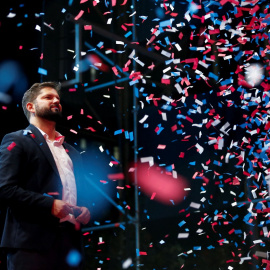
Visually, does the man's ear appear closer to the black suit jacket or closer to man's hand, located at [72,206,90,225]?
the black suit jacket

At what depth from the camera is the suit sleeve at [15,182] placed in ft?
5.73

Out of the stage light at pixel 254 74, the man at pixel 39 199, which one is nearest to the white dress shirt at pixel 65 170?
the man at pixel 39 199

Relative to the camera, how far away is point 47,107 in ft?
6.62

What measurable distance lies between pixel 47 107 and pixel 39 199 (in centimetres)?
47

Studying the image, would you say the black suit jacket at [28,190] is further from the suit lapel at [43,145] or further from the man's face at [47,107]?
the man's face at [47,107]

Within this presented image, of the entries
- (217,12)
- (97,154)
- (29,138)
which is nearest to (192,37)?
(217,12)

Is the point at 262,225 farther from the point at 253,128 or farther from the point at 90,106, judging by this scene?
the point at 90,106

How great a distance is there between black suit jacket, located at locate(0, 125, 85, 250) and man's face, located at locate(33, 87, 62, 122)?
14 centimetres

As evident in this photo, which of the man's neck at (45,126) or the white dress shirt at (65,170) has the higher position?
the man's neck at (45,126)

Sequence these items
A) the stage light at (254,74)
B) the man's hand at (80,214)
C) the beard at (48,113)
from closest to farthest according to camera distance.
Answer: the man's hand at (80,214)
the beard at (48,113)
the stage light at (254,74)

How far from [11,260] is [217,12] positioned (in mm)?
3806

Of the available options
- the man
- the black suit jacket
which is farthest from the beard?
the black suit jacket

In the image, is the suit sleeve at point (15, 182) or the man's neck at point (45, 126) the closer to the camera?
the suit sleeve at point (15, 182)

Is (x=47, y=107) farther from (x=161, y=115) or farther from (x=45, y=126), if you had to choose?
(x=161, y=115)
